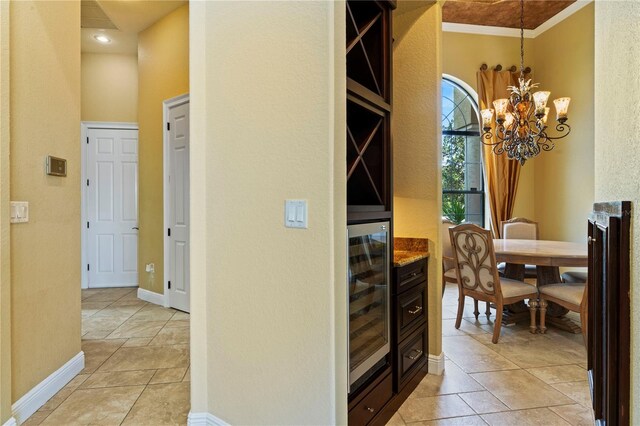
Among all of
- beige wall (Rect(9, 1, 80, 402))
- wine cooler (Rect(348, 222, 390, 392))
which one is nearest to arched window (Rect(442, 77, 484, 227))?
wine cooler (Rect(348, 222, 390, 392))

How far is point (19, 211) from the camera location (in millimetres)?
2010

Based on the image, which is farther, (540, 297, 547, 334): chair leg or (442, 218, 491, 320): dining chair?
(442, 218, 491, 320): dining chair

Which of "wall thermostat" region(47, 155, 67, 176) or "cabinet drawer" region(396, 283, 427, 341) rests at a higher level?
"wall thermostat" region(47, 155, 67, 176)

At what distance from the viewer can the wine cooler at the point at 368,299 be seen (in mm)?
1702

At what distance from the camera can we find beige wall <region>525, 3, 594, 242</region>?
186 inches

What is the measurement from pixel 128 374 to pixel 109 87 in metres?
4.35

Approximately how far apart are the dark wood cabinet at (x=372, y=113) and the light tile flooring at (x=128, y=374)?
1.66 metres

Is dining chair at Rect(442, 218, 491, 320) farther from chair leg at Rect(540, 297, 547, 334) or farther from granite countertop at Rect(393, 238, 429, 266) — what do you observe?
granite countertop at Rect(393, 238, 429, 266)

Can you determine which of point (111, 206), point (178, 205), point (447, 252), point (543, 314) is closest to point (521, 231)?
point (447, 252)

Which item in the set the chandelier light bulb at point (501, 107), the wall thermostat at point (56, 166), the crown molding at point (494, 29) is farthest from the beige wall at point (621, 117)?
the crown molding at point (494, 29)

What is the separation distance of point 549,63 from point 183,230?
5837 mm

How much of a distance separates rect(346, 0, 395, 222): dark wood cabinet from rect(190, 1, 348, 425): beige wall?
0.52 metres

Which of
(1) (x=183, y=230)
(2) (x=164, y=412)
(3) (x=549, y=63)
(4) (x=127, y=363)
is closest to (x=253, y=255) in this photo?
(2) (x=164, y=412)

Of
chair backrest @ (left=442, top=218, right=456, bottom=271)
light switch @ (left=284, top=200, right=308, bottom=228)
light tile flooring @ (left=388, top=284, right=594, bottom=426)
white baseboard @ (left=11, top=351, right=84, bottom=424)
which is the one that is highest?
light switch @ (left=284, top=200, right=308, bottom=228)
